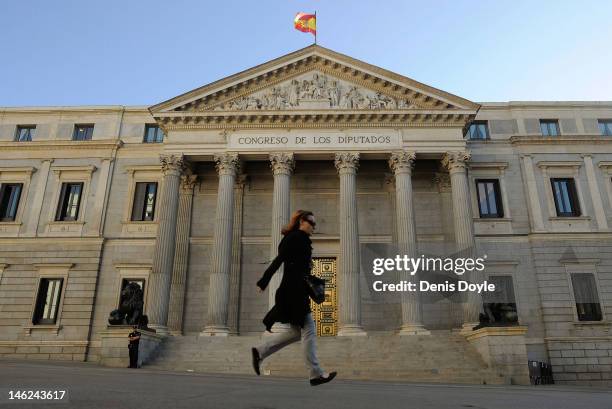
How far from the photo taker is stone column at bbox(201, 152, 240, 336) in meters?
23.7

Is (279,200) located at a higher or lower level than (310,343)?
higher

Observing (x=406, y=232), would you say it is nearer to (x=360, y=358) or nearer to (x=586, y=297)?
(x=360, y=358)

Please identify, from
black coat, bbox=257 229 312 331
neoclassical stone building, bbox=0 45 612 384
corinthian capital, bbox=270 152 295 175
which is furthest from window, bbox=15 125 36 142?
black coat, bbox=257 229 312 331

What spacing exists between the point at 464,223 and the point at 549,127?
11.7 meters

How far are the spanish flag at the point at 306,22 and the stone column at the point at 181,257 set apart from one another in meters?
11.2

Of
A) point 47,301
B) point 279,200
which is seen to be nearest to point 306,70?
point 279,200

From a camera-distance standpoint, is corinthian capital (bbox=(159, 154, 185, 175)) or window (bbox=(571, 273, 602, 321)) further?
window (bbox=(571, 273, 602, 321))

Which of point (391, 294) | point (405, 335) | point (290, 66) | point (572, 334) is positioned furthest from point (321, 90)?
point (572, 334)

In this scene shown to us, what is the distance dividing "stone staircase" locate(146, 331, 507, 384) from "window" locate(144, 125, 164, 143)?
1441cm

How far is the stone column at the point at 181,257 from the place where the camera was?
27078 mm

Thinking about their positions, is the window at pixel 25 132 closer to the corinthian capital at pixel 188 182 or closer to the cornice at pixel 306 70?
the cornice at pixel 306 70

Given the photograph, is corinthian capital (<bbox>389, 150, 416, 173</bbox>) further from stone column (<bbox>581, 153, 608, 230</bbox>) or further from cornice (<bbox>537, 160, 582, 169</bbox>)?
stone column (<bbox>581, 153, 608, 230</bbox>)

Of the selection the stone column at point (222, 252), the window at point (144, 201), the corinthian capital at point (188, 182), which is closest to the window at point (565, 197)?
the stone column at point (222, 252)

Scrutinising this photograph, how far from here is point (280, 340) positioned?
629cm
